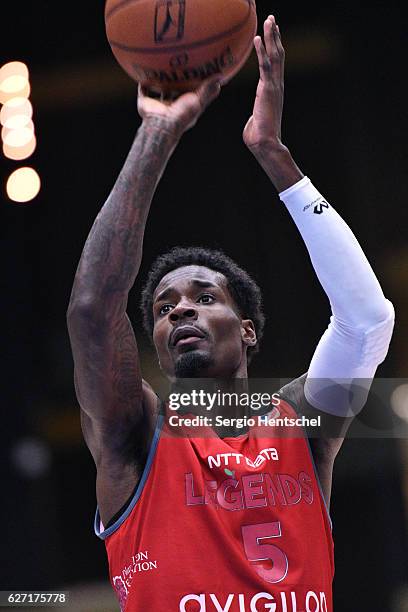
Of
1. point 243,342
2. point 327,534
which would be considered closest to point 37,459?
point 243,342

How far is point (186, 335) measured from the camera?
8.14 feet

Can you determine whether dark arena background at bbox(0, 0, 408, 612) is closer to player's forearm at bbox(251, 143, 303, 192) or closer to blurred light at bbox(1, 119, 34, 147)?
blurred light at bbox(1, 119, 34, 147)

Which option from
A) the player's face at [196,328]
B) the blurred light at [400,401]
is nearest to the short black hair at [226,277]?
the player's face at [196,328]

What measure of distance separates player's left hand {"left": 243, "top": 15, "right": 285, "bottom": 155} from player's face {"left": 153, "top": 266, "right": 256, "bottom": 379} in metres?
0.39

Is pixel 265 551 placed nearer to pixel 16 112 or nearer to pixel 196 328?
pixel 196 328

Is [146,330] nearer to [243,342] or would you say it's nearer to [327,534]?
[243,342]

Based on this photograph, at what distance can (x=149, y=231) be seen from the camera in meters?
3.29

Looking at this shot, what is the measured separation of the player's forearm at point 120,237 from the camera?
2135 mm

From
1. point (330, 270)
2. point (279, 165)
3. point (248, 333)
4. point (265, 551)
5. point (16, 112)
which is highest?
point (16, 112)

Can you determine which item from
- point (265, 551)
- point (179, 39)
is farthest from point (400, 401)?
point (179, 39)

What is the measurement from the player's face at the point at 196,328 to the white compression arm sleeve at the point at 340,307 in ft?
0.76

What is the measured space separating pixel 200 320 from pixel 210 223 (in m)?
0.99

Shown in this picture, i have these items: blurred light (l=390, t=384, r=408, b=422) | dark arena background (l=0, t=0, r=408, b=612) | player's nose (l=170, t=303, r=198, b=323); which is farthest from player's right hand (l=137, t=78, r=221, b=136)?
blurred light (l=390, t=384, r=408, b=422)

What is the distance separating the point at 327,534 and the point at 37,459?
3.99 ft
